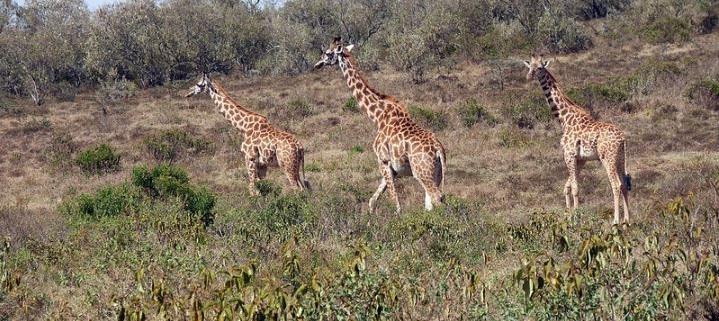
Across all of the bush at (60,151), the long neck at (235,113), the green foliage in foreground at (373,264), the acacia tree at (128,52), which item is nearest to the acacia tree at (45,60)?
the acacia tree at (128,52)

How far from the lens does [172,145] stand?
21609mm

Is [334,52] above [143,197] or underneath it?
above

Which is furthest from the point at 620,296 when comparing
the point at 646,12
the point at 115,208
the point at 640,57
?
the point at 646,12

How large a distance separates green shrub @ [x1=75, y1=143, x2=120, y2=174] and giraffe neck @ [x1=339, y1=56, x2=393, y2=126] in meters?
7.21

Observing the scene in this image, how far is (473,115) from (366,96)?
29.2ft

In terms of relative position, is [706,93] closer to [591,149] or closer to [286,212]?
[591,149]

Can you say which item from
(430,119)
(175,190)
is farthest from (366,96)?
(430,119)

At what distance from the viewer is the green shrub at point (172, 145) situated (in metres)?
21.1

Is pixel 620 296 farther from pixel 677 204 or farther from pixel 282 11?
pixel 282 11

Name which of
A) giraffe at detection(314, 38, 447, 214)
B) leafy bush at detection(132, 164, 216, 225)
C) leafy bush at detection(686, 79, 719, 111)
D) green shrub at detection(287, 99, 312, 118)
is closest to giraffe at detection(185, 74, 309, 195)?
leafy bush at detection(132, 164, 216, 225)

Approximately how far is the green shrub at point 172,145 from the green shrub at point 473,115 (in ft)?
19.8

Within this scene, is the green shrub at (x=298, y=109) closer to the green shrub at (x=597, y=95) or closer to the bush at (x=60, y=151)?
the bush at (x=60, y=151)

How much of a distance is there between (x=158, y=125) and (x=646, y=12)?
81.7ft

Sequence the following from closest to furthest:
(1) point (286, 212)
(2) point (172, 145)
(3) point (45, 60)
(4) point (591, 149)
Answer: (1) point (286, 212) < (4) point (591, 149) < (2) point (172, 145) < (3) point (45, 60)
